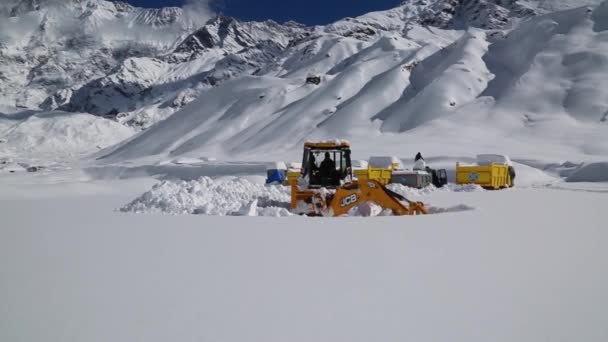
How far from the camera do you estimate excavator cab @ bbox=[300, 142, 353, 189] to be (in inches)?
456

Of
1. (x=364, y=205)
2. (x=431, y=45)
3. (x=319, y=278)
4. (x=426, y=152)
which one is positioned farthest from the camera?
(x=431, y=45)

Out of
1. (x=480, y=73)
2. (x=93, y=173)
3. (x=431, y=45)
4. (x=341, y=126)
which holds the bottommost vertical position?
(x=93, y=173)

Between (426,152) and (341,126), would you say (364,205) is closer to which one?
(426,152)

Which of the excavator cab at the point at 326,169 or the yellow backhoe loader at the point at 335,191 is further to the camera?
the excavator cab at the point at 326,169

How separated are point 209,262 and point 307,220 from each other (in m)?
4.27

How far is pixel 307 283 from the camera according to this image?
423 cm

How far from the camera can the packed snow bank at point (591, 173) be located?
2683 centimetres

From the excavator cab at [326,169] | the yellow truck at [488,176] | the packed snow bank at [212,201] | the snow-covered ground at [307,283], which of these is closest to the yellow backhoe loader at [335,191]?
the excavator cab at [326,169]

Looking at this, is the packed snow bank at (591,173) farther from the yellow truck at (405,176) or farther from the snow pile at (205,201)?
the snow pile at (205,201)

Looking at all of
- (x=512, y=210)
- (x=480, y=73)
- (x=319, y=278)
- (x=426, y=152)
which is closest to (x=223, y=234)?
(x=319, y=278)

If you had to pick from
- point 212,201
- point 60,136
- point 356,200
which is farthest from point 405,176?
point 60,136

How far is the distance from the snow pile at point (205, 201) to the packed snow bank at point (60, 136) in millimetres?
164668

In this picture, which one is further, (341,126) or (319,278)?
(341,126)

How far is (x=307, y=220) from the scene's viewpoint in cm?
928
